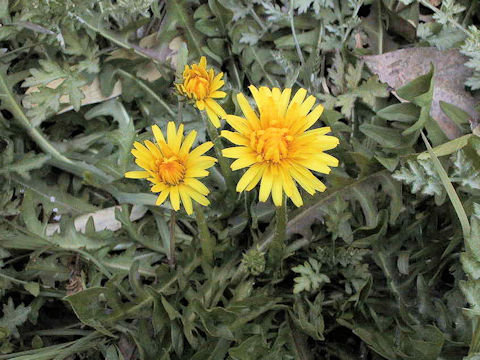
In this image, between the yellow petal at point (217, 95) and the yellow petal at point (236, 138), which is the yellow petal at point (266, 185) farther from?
the yellow petal at point (217, 95)

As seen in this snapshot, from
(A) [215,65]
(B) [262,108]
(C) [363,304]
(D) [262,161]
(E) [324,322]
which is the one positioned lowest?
(E) [324,322]

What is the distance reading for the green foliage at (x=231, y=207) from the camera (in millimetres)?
2258

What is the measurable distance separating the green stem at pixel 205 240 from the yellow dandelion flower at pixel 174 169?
0.74 feet

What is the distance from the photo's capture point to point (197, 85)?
6.35 feet

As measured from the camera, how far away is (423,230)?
2.59m

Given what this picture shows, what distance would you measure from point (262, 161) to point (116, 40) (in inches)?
61.8

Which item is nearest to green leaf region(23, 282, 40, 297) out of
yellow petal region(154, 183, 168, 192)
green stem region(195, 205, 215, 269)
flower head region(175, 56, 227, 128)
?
green stem region(195, 205, 215, 269)

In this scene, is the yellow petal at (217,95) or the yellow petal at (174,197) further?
the yellow petal at (217,95)

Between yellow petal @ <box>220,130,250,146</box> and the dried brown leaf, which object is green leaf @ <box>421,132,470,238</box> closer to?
the dried brown leaf

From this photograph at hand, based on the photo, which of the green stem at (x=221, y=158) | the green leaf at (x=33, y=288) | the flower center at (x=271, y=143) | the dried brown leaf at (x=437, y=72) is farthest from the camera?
the dried brown leaf at (x=437, y=72)

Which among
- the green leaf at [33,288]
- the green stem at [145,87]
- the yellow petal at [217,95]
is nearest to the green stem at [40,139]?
the green stem at [145,87]

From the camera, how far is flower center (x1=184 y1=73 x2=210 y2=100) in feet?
6.34

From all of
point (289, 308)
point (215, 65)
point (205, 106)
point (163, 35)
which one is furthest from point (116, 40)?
point (289, 308)

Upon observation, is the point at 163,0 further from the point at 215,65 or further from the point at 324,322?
the point at 324,322
